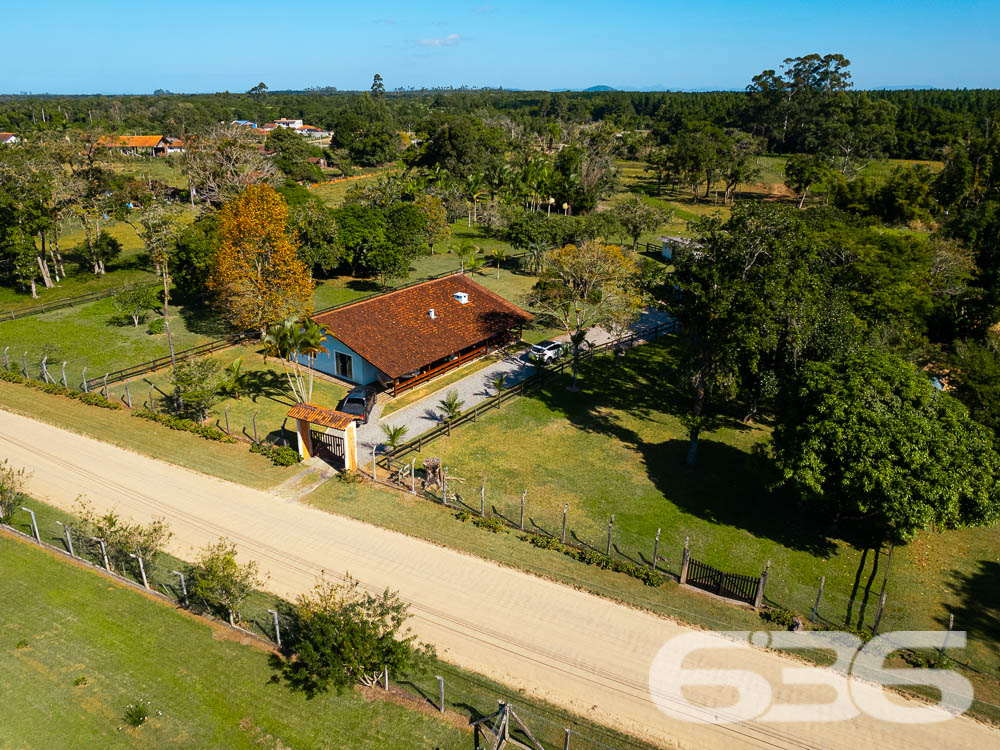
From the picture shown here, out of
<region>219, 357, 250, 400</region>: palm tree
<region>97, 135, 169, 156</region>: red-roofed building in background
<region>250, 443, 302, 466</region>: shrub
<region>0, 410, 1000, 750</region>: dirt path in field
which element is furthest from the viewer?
<region>97, 135, 169, 156</region>: red-roofed building in background

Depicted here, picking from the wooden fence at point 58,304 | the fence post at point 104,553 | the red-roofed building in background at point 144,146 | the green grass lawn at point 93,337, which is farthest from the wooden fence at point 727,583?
the red-roofed building in background at point 144,146

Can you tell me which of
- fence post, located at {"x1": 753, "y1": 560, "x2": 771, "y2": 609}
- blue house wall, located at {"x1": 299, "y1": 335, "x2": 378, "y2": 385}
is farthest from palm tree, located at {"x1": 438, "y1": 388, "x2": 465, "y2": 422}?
fence post, located at {"x1": 753, "y1": 560, "x2": 771, "y2": 609}

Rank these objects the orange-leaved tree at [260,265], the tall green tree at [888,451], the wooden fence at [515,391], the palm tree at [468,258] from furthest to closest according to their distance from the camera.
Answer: the palm tree at [468,258] < the orange-leaved tree at [260,265] < the wooden fence at [515,391] < the tall green tree at [888,451]

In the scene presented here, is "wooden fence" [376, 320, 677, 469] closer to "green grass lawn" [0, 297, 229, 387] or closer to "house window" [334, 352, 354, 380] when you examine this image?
"house window" [334, 352, 354, 380]

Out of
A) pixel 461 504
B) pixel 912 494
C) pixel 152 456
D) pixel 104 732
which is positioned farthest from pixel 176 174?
pixel 912 494

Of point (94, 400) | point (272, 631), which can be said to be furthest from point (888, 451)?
point (94, 400)

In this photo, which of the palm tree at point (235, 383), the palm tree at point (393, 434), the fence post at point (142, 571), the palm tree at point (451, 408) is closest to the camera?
the fence post at point (142, 571)

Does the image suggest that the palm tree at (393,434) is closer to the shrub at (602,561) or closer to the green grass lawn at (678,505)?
the green grass lawn at (678,505)
